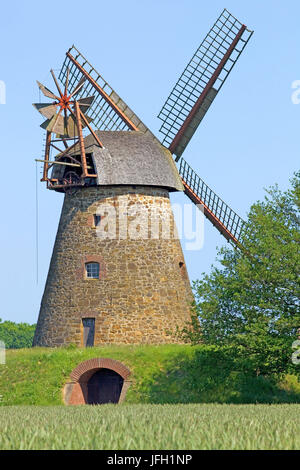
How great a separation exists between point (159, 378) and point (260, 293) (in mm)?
5895

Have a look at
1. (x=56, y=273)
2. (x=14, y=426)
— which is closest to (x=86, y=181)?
(x=56, y=273)

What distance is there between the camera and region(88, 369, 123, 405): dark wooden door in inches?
1425

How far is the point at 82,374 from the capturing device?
34.6 meters

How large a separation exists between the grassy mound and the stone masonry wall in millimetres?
1520

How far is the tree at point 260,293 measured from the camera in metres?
29.4

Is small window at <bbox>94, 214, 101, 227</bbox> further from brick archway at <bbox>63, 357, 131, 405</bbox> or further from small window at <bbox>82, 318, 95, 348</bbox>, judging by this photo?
brick archway at <bbox>63, 357, 131, 405</bbox>

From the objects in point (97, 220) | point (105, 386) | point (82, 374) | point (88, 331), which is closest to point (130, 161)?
point (97, 220)

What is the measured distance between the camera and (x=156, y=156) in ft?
127

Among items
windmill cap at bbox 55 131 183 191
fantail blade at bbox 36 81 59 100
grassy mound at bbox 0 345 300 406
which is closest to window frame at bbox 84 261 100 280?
grassy mound at bbox 0 345 300 406

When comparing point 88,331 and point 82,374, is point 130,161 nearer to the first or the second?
point 88,331

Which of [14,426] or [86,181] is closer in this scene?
[14,426]

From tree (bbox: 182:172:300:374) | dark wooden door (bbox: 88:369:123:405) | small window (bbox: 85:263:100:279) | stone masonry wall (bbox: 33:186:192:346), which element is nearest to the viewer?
tree (bbox: 182:172:300:374)
